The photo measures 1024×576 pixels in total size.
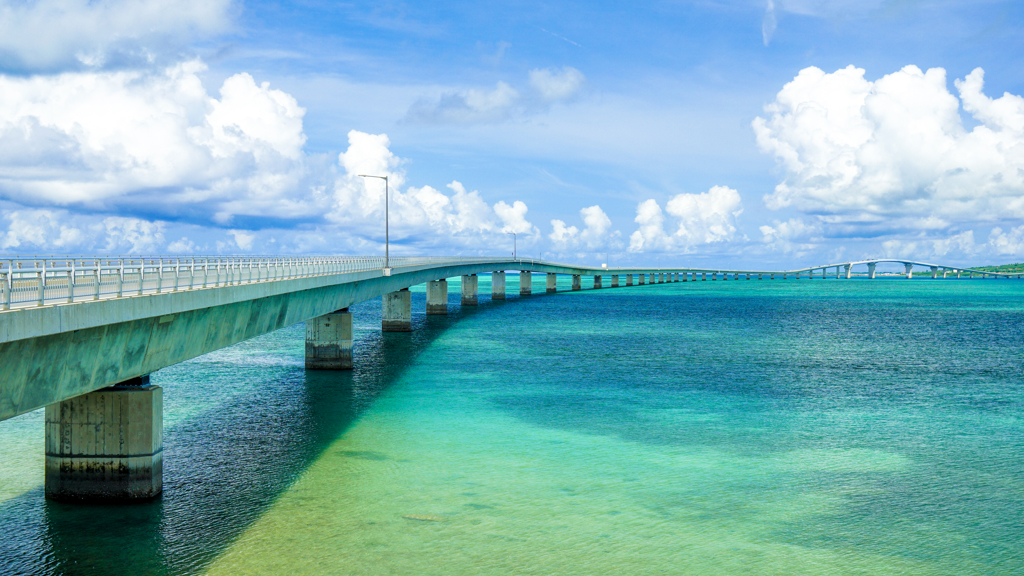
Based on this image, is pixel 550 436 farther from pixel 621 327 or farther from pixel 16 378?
pixel 621 327

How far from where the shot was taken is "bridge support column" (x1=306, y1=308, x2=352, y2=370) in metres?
49.2

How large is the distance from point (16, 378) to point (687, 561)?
50.5 feet

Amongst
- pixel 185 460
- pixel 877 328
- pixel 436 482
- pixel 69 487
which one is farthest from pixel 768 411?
pixel 877 328

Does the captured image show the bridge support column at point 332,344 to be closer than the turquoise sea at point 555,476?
No

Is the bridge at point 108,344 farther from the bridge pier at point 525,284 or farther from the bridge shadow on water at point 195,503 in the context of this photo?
the bridge pier at point 525,284

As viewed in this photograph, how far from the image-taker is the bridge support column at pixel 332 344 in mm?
49250

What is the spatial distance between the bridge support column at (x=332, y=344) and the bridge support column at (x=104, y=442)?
2776cm

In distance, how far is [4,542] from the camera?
61.9 feet

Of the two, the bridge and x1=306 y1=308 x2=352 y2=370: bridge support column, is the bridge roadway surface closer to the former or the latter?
the bridge

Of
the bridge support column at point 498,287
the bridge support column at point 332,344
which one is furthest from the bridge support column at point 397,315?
the bridge support column at point 498,287

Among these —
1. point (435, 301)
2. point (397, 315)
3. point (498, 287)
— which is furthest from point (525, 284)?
point (397, 315)

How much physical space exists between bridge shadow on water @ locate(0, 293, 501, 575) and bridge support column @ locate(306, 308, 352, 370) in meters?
8.78

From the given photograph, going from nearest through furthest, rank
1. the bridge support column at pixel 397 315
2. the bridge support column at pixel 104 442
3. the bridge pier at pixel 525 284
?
the bridge support column at pixel 104 442
the bridge support column at pixel 397 315
the bridge pier at pixel 525 284

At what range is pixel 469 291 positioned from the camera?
455 feet
